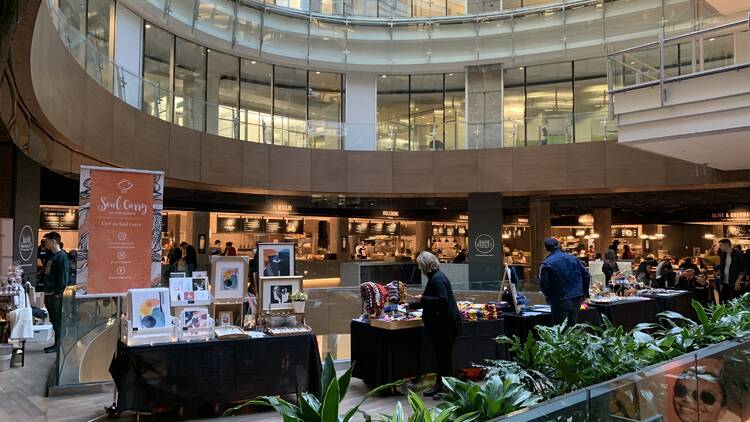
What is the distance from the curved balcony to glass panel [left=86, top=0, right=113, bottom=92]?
2082mm

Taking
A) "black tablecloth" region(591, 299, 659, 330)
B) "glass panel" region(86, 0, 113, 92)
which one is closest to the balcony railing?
"black tablecloth" region(591, 299, 659, 330)

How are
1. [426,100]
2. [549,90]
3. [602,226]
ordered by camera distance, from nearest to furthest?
[549,90], [426,100], [602,226]

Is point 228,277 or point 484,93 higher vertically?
point 484,93

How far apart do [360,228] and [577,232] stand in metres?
13.1

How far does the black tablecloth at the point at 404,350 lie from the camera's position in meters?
6.88

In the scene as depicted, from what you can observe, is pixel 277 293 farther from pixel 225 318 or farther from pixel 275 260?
pixel 225 318

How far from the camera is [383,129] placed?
756 inches

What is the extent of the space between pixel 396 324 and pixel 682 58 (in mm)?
8239

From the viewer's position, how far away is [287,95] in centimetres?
2052

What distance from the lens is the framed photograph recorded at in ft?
22.8

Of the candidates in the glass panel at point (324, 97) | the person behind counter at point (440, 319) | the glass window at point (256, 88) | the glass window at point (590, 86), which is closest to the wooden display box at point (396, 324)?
the person behind counter at point (440, 319)

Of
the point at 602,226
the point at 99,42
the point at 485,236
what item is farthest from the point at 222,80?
the point at 602,226

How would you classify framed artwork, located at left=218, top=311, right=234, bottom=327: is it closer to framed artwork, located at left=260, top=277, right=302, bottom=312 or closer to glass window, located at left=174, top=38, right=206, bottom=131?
framed artwork, located at left=260, top=277, right=302, bottom=312

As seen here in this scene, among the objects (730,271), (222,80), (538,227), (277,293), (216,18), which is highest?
(216,18)
